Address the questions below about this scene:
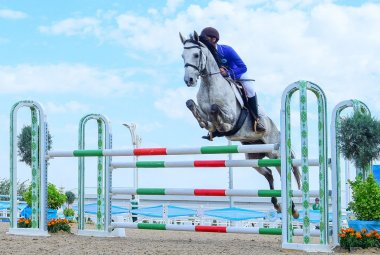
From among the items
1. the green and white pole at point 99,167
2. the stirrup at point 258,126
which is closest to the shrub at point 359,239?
the stirrup at point 258,126

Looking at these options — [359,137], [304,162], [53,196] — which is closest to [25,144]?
[53,196]

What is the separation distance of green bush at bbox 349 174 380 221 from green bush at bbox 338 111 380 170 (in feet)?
0.82

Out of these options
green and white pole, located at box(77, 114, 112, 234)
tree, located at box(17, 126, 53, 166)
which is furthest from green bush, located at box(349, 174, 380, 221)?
tree, located at box(17, 126, 53, 166)

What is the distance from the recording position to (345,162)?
6750 millimetres

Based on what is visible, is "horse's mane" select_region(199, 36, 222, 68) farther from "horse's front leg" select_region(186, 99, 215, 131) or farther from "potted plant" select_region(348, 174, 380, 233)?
"potted plant" select_region(348, 174, 380, 233)

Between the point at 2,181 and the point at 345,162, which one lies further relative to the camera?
the point at 2,181

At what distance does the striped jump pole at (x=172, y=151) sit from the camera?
6027 millimetres

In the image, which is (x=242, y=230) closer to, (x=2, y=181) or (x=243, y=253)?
(x=243, y=253)

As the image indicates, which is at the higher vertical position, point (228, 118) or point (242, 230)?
point (228, 118)

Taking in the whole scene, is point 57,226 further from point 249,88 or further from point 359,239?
point 359,239

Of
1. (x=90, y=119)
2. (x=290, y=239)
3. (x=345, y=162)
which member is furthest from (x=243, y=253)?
(x=90, y=119)

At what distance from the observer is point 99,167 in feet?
24.7

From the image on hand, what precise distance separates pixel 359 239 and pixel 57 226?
3.89m

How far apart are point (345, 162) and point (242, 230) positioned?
138 centimetres
